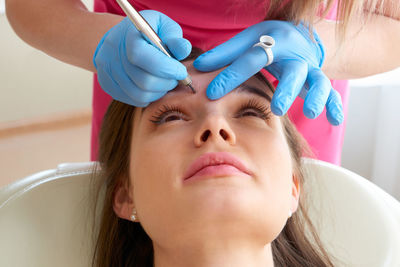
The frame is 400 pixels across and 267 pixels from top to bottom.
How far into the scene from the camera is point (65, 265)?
138cm

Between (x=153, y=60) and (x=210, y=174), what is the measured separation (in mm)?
251

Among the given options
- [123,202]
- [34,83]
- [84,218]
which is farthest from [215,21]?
[34,83]

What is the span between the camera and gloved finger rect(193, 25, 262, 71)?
112cm

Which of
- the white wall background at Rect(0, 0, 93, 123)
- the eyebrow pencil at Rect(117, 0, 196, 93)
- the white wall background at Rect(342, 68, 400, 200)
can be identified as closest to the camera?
Result: the eyebrow pencil at Rect(117, 0, 196, 93)

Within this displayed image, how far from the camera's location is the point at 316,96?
105 cm


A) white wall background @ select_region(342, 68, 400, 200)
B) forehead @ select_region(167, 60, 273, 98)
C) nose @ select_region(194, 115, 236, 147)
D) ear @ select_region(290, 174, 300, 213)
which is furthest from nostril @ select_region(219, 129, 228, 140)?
white wall background @ select_region(342, 68, 400, 200)

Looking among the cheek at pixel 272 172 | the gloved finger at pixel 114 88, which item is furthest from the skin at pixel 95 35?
the cheek at pixel 272 172

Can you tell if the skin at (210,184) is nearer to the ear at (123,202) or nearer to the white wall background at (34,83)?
the ear at (123,202)

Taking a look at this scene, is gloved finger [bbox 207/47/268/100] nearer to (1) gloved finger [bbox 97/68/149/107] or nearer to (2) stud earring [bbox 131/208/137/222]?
(1) gloved finger [bbox 97/68/149/107]

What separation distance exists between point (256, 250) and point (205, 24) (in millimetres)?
628

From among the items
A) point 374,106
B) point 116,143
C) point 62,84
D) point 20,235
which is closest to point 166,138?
point 116,143

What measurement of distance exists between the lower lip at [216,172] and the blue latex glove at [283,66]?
14 centimetres

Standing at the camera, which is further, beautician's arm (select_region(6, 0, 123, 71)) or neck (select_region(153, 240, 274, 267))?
beautician's arm (select_region(6, 0, 123, 71))

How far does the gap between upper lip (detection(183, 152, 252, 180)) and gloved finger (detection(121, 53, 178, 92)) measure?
0.17 metres
